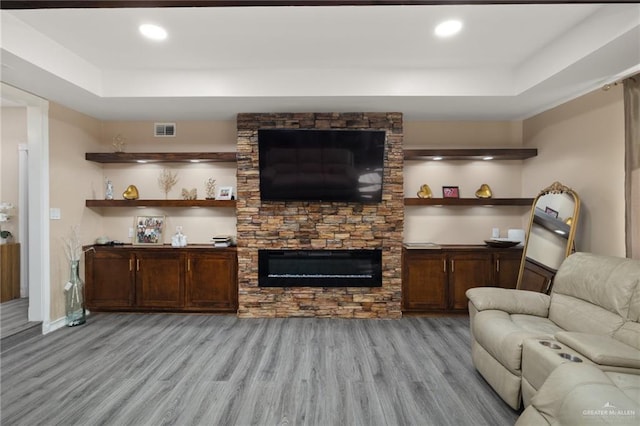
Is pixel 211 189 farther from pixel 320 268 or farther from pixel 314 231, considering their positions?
pixel 320 268

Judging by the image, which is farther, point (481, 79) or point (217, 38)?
point (481, 79)

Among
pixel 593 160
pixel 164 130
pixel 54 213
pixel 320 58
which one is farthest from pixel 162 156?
pixel 593 160

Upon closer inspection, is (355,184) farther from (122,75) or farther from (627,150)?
(122,75)

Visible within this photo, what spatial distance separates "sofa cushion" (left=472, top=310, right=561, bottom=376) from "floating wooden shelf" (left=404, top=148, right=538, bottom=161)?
226 cm

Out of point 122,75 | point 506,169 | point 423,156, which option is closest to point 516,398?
point 423,156

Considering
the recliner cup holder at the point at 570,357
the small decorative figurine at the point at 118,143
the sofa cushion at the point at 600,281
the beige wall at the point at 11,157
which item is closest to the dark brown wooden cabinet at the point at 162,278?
the small decorative figurine at the point at 118,143

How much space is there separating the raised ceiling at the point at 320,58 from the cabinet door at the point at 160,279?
196 centimetres

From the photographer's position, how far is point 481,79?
11.3 feet

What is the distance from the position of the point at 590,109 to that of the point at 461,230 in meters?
2.02

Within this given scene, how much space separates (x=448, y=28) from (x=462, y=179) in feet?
7.93

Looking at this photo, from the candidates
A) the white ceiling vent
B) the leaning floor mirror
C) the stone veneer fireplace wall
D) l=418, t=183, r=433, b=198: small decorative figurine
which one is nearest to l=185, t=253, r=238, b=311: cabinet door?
the stone veneer fireplace wall

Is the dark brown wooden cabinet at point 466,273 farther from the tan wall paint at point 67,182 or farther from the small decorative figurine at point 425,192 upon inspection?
the tan wall paint at point 67,182

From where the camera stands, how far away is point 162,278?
416cm

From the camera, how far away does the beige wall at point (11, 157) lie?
4.76 meters
